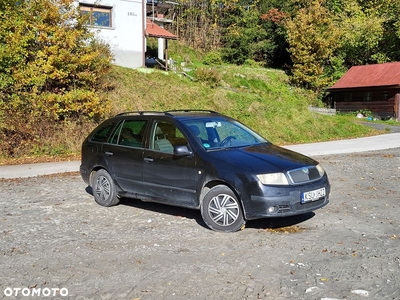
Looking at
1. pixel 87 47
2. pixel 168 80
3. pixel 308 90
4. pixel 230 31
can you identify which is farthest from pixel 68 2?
pixel 230 31

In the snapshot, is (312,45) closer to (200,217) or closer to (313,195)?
(200,217)

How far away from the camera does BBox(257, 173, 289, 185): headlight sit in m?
5.82

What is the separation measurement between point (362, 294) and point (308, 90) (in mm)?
38463

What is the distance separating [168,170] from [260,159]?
1509 mm

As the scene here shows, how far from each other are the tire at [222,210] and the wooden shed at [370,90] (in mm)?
34778

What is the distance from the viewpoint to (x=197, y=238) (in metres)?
5.92

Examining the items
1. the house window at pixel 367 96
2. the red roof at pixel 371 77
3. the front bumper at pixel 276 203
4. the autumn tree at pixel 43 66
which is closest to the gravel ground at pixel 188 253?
the front bumper at pixel 276 203

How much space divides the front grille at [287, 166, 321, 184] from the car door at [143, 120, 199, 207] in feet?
4.65

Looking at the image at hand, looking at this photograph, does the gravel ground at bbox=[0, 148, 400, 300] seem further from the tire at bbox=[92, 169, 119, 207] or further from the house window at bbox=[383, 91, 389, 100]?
the house window at bbox=[383, 91, 389, 100]

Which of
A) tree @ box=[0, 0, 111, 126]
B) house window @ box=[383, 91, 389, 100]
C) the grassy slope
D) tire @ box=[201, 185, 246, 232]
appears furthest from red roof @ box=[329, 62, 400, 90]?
tire @ box=[201, 185, 246, 232]

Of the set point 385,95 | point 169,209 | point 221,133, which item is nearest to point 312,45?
point 385,95

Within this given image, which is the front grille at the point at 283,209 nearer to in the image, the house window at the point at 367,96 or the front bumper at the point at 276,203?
the front bumper at the point at 276,203

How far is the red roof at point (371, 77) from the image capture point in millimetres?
37594

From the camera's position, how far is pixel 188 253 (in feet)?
17.4
